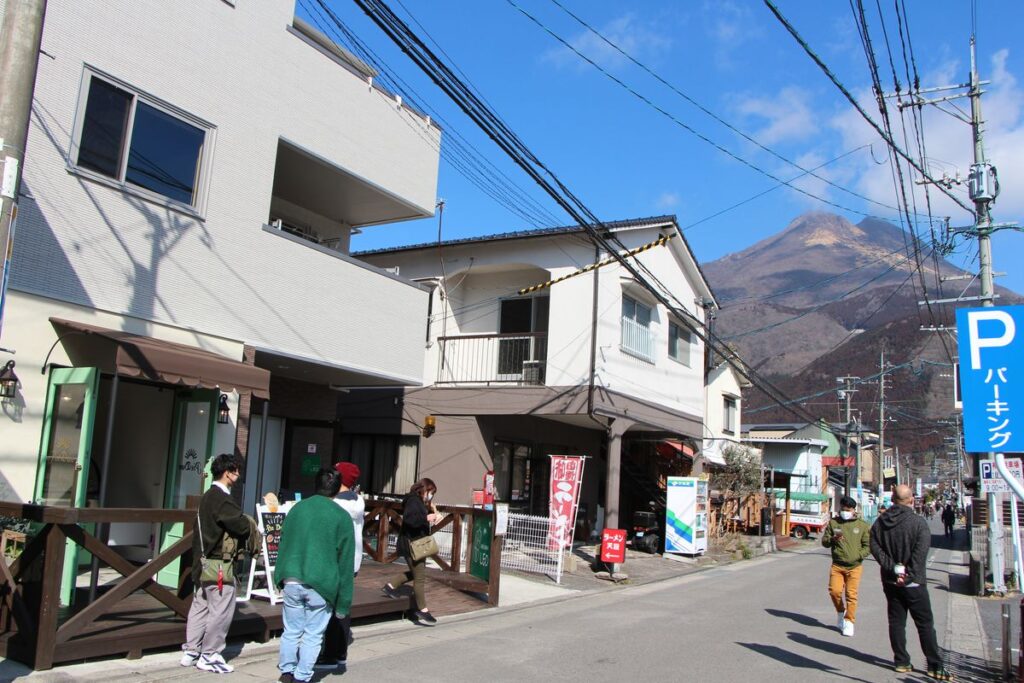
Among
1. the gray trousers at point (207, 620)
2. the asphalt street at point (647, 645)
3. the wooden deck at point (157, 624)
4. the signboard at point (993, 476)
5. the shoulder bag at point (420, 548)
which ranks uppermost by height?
the signboard at point (993, 476)

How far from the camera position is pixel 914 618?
25.5 feet

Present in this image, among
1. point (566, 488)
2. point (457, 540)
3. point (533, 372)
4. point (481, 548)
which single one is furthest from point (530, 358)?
point (481, 548)

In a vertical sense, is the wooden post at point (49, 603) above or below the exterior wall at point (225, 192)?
below

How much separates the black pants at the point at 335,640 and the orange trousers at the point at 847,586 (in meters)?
6.09

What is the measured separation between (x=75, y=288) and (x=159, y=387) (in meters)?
2.16

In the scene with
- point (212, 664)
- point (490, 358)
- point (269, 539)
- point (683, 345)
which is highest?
point (683, 345)

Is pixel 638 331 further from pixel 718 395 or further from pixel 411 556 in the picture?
pixel 411 556

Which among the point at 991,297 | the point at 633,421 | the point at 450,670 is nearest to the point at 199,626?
the point at 450,670

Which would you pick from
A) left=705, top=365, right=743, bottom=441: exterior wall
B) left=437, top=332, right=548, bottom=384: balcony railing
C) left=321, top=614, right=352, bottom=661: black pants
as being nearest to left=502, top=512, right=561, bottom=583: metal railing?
left=437, top=332, right=548, bottom=384: balcony railing

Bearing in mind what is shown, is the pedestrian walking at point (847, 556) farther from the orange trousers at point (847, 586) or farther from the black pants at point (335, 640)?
the black pants at point (335, 640)

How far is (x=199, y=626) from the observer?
6.41 m

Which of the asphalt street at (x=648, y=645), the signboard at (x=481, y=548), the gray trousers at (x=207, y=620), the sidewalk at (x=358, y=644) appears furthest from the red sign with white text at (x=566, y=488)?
the gray trousers at (x=207, y=620)

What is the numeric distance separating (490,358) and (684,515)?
615 centimetres

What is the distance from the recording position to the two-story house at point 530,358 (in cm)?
1702
